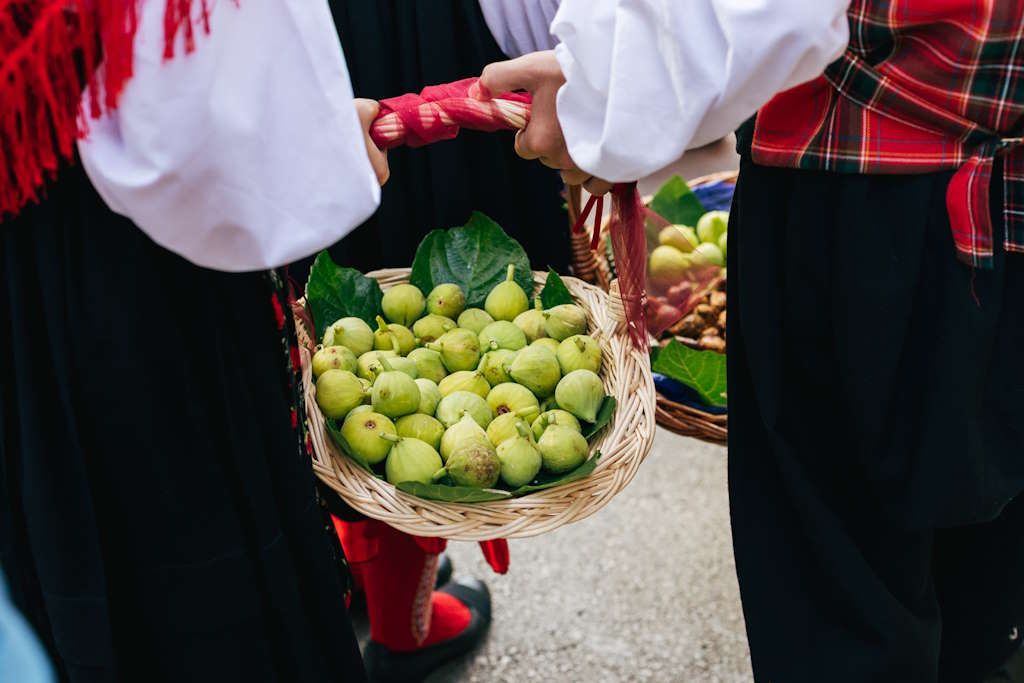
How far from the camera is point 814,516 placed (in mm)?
1081

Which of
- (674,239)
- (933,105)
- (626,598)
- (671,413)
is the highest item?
(933,105)

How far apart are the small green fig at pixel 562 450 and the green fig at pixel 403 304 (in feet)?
1.24

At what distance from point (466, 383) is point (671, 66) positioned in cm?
59

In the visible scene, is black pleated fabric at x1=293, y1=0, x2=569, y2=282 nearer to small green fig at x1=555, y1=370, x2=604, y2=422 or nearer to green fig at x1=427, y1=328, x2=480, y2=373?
green fig at x1=427, y1=328, x2=480, y2=373

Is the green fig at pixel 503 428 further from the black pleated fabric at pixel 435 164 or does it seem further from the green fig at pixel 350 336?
the black pleated fabric at pixel 435 164

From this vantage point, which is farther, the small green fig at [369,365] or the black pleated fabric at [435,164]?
the black pleated fabric at [435,164]

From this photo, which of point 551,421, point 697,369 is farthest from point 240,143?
point 697,369

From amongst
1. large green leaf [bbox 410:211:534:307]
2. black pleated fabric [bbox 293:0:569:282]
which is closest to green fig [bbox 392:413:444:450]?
large green leaf [bbox 410:211:534:307]

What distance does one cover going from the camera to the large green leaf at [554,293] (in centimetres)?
147

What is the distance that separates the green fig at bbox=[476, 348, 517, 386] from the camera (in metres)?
1.33

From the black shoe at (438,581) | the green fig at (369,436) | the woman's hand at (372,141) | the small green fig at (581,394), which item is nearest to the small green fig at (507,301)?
the small green fig at (581,394)

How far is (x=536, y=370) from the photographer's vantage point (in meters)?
1.31

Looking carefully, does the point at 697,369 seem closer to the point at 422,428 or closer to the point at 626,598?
the point at 422,428

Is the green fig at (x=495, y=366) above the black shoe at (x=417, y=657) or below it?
above
